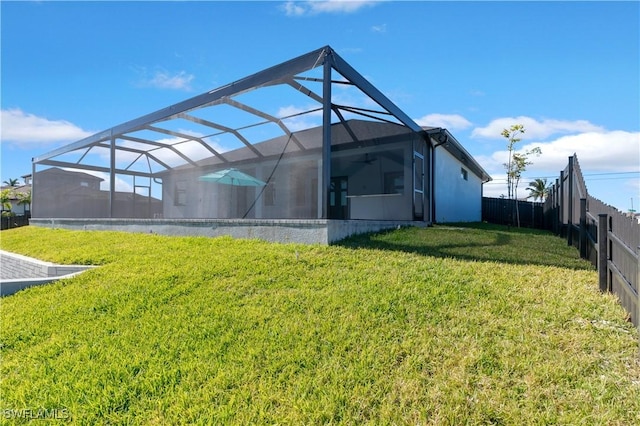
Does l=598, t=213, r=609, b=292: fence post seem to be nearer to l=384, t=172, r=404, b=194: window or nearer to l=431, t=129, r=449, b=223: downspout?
l=384, t=172, r=404, b=194: window

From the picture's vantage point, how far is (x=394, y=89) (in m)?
8.73

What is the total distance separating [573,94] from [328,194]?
8.67 metres

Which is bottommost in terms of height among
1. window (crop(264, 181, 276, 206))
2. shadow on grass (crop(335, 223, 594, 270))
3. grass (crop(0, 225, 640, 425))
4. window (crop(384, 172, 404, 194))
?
grass (crop(0, 225, 640, 425))

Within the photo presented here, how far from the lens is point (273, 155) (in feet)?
24.6

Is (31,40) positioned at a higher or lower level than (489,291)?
higher

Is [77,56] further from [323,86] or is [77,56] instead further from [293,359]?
[293,359]

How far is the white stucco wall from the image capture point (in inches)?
438

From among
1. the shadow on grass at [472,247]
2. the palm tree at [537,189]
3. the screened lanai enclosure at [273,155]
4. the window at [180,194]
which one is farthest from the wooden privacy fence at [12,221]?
the palm tree at [537,189]

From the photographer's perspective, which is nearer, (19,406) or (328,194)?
(19,406)

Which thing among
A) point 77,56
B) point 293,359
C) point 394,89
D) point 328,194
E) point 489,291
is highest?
point 77,56

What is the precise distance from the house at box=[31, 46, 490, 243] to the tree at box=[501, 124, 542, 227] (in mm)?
1809

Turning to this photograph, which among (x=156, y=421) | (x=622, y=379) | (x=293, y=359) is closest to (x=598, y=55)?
(x=622, y=379)

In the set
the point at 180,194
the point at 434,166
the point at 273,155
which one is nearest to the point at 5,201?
the point at 180,194

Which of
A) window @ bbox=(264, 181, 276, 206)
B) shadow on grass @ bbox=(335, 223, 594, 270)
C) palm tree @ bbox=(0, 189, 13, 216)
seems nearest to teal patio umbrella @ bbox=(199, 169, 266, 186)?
window @ bbox=(264, 181, 276, 206)
